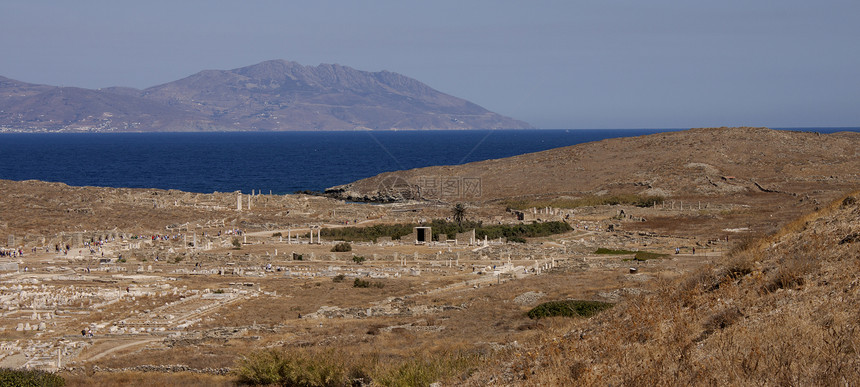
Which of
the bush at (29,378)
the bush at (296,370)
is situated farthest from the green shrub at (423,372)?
the bush at (29,378)

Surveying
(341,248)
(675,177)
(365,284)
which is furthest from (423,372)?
(675,177)

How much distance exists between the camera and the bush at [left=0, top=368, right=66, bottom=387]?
16250mm

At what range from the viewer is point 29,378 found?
1658 centimetres

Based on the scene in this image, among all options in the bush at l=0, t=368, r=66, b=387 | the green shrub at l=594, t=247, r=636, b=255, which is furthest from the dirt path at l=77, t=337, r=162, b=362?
the green shrub at l=594, t=247, r=636, b=255

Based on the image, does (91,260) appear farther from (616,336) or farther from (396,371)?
(616,336)

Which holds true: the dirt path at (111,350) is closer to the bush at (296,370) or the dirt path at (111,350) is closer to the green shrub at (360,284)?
the bush at (296,370)

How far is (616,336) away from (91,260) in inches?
1397

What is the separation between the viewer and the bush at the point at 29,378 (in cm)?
1625

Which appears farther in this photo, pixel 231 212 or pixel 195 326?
pixel 231 212

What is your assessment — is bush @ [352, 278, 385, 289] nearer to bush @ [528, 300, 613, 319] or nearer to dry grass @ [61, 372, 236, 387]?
bush @ [528, 300, 613, 319]

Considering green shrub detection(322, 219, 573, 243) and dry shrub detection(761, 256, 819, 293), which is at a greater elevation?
dry shrub detection(761, 256, 819, 293)

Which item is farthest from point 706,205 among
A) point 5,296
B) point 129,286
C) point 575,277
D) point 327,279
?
point 5,296

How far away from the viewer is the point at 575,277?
32.1 meters

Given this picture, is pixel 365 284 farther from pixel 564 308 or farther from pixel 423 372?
pixel 423 372
